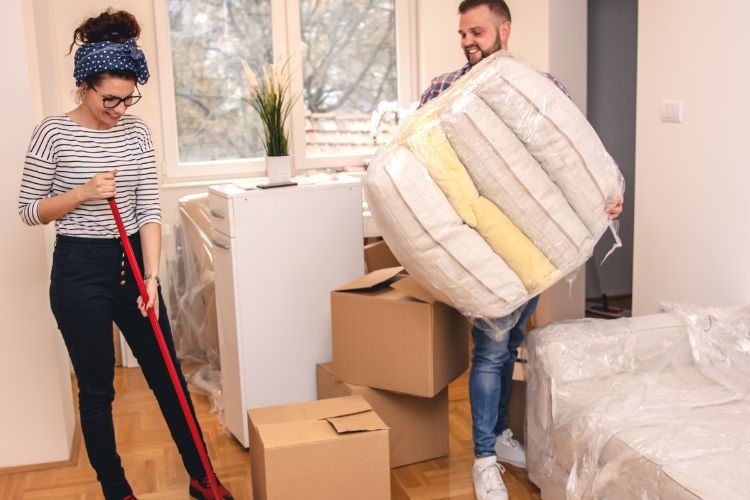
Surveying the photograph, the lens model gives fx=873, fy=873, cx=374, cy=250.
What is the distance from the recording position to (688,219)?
3.17 metres

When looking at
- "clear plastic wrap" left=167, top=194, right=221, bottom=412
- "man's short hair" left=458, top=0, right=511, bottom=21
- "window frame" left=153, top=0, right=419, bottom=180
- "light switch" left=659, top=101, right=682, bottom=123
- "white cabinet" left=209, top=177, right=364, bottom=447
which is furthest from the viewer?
"window frame" left=153, top=0, right=419, bottom=180

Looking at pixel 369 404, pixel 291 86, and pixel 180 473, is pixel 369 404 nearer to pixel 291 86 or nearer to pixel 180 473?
pixel 180 473

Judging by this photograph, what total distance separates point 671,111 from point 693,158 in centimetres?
21

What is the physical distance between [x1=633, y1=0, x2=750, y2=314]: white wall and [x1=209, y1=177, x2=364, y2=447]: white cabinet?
1149mm

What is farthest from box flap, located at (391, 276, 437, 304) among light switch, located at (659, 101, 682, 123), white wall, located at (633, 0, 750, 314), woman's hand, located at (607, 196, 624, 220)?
light switch, located at (659, 101, 682, 123)

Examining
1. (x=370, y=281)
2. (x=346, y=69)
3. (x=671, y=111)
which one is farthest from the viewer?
(x=346, y=69)

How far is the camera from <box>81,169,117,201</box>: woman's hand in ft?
7.39

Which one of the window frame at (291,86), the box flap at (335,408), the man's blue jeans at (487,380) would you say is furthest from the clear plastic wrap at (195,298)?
the man's blue jeans at (487,380)

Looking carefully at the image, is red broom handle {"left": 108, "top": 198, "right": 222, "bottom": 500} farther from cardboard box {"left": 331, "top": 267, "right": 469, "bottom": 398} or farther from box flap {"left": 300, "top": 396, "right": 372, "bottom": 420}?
cardboard box {"left": 331, "top": 267, "right": 469, "bottom": 398}

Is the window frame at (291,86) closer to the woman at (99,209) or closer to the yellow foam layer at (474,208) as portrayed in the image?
the woman at (99,209)

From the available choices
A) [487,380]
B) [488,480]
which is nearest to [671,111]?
[487,380]

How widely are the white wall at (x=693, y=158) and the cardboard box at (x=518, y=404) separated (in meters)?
0.74

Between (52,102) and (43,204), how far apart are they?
4.65 feet

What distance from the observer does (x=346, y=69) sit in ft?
16.2
